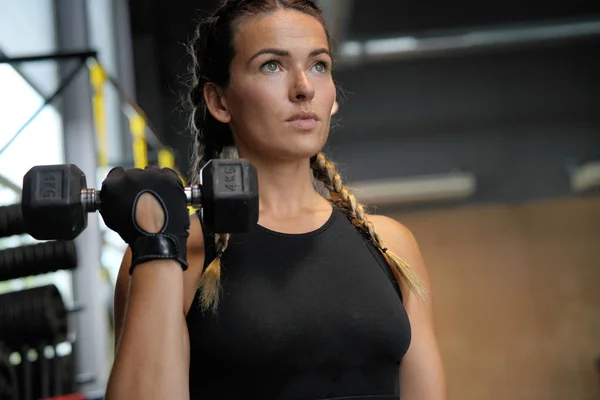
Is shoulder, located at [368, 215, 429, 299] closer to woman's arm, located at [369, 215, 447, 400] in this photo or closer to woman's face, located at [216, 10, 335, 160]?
Result: woman's arm, located at [369, 215, 447, 400]

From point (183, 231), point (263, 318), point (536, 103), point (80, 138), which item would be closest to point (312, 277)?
point (263, 318)

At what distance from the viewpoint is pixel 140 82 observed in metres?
7.19

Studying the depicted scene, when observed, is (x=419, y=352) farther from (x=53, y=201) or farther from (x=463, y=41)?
(x=463, y=41)

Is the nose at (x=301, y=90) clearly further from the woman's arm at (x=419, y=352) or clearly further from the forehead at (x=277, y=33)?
the woman's arm at (x=419, y=352)

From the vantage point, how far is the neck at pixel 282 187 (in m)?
1.44

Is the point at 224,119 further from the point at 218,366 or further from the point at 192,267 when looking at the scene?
the point at 218,366

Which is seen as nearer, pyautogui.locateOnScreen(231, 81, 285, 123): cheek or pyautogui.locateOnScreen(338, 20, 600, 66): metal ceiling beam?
pyautogui.locateOnScreen(231, 81, 285, 123): cheek

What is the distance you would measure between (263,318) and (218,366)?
0.10 metres

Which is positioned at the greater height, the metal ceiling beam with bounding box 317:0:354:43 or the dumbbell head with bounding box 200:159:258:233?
the metal ceiling beam with bounding box 317:0:354:43

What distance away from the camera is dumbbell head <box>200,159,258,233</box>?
1196mm

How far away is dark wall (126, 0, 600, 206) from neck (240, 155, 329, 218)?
607 cm

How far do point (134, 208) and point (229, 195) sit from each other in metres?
0.14

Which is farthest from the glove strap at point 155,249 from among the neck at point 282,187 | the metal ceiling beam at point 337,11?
the metal ceiling beam at point 337,11

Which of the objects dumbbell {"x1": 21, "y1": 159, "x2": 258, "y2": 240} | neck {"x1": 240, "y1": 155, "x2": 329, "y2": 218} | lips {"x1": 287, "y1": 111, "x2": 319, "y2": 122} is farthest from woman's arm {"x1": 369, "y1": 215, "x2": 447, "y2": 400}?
dumbbell {"x1": 21, "y1": 159, "x2": 258, "y2": 240}
